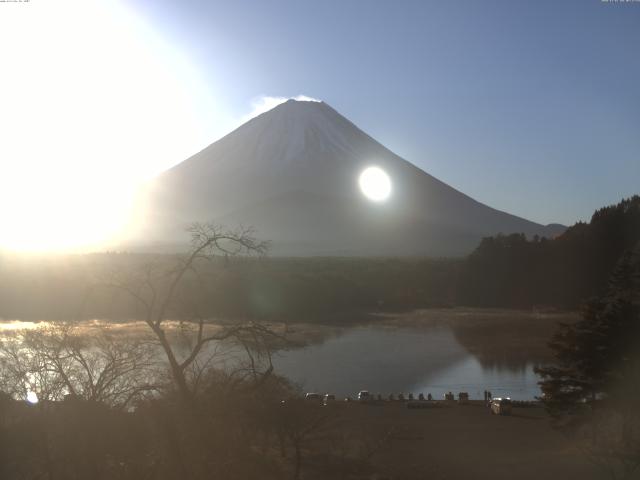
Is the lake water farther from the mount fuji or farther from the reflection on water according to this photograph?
the mount fuji

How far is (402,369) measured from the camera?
19.6 m

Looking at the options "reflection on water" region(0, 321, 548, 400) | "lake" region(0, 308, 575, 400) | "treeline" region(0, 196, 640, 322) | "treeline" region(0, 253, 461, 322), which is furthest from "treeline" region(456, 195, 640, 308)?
"reflection on water" region(0, 321, 548, 400)

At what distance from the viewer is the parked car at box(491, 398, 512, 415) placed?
13.4 meters

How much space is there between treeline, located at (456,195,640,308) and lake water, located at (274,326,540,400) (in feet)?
44.6

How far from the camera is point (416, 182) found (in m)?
86.8

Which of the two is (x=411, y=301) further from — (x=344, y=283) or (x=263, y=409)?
(x=263, y=409)

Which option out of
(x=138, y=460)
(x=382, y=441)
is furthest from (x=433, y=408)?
(x=138, y=460)

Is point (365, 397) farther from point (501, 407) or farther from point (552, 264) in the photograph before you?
point (552, 264)

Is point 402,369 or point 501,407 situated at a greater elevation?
point 501,407

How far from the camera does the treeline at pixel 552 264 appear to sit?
119ft

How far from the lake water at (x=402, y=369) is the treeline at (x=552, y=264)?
13.6m

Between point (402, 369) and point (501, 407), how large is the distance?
6.30m

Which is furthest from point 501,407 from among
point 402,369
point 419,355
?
point 419,355

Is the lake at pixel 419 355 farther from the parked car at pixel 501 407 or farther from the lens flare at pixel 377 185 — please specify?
the lens flare at pixel 377 185
